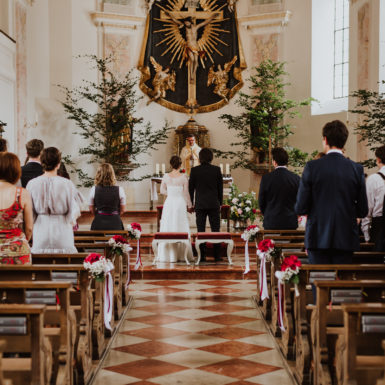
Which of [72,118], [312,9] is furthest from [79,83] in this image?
[312,9]

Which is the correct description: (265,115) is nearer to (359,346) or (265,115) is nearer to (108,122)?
(108,122)

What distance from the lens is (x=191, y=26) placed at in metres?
17.3

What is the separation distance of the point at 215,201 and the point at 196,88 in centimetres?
900

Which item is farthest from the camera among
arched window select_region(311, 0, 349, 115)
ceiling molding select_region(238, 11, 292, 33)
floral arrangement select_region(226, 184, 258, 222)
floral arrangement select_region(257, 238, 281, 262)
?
ceiling molding select_region(238, 11, 292, 33)

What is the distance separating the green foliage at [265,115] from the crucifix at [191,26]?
5.91 feet

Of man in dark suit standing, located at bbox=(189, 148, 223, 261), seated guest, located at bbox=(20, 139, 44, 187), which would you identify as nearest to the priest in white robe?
man in dark suit standing, located at bbox=(189, 148, 223, 261)

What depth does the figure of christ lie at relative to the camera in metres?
17.2

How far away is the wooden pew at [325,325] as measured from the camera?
382 centimetres

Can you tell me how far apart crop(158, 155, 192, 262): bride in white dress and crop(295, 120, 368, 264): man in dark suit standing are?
5.12 meters

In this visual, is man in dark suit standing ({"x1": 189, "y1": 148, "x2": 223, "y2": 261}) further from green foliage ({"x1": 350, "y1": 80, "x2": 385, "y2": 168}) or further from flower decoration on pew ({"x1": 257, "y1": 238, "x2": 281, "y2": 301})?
flower decoration on pew ({"x1": 257, "y1": 238, "x2": 281, "y2": 301})

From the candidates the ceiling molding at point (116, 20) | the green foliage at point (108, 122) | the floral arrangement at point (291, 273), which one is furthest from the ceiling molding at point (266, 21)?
the floral arrangement at point (291, 273)

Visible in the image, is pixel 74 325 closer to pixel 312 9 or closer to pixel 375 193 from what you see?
pixel 375 193

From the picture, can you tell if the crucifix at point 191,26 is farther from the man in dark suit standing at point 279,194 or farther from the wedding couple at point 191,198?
the man in dark suit standing at point 279,194

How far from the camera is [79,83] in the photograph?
637 inches
